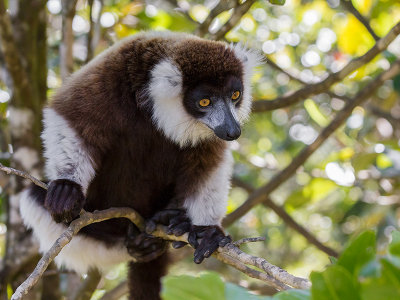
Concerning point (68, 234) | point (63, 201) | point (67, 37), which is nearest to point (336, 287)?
point (68, 234)

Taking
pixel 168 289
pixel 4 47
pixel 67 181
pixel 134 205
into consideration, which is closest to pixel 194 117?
pixel 134 205

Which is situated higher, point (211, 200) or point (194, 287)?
point (194, 287)

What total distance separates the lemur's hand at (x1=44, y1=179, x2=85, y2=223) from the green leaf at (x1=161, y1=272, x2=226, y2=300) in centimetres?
207

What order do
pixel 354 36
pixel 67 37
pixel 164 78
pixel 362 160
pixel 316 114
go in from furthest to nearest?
pixel 354 36
pixel 316 114
pixel 67 37
pixel 362 160
pixel 164 78

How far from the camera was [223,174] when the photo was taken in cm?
415

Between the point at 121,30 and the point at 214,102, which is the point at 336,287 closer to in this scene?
the point at 214,102

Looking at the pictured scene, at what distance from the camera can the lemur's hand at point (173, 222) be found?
3871mm

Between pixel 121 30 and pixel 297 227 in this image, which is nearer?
pixel 297 227

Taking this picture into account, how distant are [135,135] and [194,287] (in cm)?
261

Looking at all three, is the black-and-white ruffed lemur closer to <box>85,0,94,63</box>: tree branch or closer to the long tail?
the long tail

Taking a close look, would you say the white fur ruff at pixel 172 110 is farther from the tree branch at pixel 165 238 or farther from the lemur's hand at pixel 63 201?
the lemur's hand at pixel 63 201

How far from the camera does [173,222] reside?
13.0 ft

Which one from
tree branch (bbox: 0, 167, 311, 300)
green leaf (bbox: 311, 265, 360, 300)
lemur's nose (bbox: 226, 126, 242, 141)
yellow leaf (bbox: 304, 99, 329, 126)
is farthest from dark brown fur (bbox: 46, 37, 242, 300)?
green leaf (bbox: 311, 265, 360, 300)

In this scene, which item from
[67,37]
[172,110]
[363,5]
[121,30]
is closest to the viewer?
[172,110]
